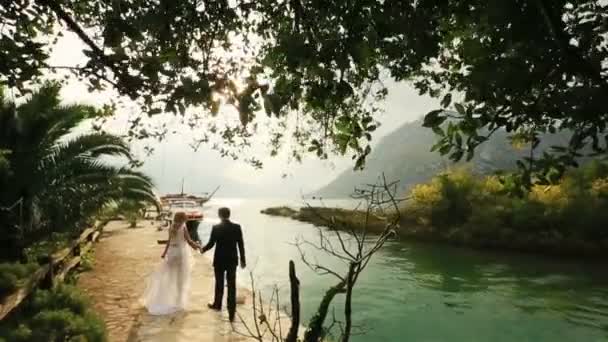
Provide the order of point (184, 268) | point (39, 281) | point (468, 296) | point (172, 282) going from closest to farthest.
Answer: point (39, 281) → point (172, 282) → point (184, 268) → point (468, 296)

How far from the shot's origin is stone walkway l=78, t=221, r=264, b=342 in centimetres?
673

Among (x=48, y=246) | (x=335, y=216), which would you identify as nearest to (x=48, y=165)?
(x=48, y=246)

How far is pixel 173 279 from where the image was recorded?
27.1 ft

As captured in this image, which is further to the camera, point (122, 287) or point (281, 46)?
point (122, 287)

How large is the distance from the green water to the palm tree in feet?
16.8

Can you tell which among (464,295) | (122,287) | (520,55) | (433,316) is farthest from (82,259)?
(520,55)

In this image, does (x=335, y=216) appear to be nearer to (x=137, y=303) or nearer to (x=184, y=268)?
(x=184, y=268)

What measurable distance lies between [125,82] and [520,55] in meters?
2.50

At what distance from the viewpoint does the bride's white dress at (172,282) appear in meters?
7.97

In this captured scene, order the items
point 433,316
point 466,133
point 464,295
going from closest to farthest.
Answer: point 466,133 < point 433,316 < point 464,295

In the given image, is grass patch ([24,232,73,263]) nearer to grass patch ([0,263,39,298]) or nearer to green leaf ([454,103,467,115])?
grass patch ([0,263,39,298])

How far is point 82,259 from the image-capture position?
12.4m

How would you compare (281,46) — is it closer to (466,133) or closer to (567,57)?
(466,133)

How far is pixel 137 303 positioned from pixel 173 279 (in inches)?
39.4
